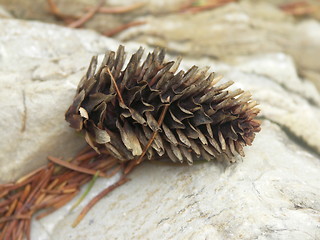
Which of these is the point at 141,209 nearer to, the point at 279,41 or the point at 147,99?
the point at 147,99

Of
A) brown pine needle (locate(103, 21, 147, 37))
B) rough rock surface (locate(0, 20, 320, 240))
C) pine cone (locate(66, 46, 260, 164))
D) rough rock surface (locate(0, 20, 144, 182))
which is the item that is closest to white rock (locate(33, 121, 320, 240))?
rough rock surface (locate(0, 20, 320, 240))

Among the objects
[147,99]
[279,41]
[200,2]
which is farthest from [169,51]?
[147,99]

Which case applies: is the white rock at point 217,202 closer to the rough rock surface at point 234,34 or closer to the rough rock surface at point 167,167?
the rough rock surface at point 167,167

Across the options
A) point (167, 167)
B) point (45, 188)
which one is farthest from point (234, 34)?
point (45, 188)

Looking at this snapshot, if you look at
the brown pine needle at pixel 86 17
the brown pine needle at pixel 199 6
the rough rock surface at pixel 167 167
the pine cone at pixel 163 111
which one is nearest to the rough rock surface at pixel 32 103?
the rough rock surface at pixel 167 167

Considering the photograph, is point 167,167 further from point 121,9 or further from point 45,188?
point 121,9

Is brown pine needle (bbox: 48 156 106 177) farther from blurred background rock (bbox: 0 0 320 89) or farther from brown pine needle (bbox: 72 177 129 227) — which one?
blurred background rock (bbox: 0 0 320 89)
